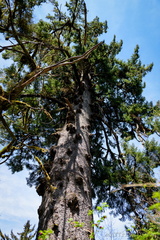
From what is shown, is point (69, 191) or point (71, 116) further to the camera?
point (71, 116)

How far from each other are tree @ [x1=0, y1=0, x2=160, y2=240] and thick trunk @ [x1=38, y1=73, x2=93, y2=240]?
0.01 m

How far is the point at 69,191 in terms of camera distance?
104 inches

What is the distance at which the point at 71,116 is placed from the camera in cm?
425

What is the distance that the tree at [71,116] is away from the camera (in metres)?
2.50

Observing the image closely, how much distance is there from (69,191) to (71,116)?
197 centimetres

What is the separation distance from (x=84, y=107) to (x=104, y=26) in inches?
197

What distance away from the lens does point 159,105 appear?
6773 millimetres

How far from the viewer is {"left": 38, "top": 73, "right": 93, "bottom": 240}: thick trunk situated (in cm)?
219

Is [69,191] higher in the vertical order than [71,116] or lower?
lower

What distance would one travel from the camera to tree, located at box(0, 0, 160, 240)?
8.21 feet

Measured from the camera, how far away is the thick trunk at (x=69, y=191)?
7.18 feet

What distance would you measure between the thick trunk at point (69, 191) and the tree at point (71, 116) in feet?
0.04

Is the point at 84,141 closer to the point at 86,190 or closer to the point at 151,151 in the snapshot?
the point at 86,190

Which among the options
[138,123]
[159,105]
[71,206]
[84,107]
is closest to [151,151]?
[138,123]
